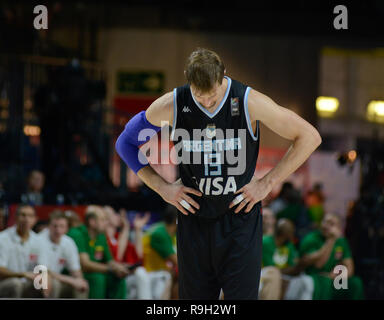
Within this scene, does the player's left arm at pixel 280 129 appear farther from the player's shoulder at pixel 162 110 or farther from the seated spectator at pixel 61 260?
the seated spectator at pixel 61 260

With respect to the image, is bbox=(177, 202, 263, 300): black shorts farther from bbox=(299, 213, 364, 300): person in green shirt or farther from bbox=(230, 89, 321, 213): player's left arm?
bbox=(299, 213, 364, 300): person in green shirt

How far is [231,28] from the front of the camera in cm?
1237

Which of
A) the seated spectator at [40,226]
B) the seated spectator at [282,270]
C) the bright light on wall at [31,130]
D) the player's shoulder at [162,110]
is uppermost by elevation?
the bright light on wall at [31,130]

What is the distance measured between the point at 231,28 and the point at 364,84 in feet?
16.7

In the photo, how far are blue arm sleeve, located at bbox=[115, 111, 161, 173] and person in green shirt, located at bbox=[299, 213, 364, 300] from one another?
12.2ft

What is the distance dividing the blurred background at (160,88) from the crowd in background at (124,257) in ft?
1.19

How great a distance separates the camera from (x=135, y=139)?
322 centimetres

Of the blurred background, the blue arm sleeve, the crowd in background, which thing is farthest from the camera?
the blurred background

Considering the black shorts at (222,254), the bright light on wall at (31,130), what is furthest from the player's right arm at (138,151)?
the bright light on wall at (31,130)

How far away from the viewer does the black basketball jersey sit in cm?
298

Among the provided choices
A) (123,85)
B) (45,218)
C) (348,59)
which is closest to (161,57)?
(123,85)

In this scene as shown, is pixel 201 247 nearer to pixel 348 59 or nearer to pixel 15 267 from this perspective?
pixel 15 267

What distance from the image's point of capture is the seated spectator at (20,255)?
18.3ft

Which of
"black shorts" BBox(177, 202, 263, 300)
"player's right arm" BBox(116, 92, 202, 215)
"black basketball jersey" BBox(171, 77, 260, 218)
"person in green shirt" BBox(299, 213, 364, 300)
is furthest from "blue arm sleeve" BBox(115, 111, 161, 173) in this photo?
"person in green shirt" BBox(299, 213, 364, 300)
